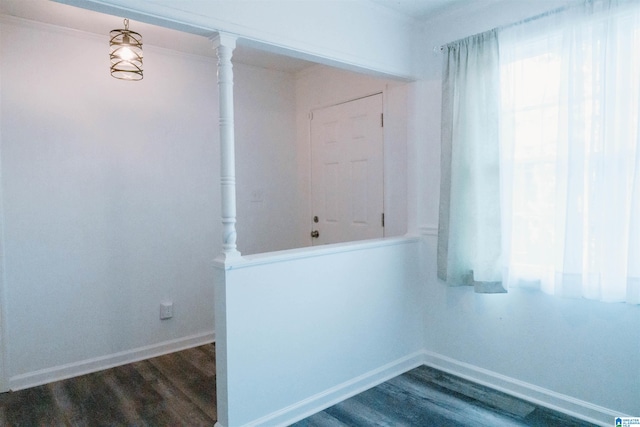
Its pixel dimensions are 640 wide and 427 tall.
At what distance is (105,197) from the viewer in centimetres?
314

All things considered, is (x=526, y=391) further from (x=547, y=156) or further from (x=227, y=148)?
(x=227, y=148)

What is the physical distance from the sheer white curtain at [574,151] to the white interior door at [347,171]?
109 cm

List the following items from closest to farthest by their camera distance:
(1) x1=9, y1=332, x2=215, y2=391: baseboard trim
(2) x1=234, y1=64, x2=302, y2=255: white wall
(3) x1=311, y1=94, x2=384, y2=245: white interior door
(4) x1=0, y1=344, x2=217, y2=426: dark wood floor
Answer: (4) x1=0, y1=344, x2=217, y2=426: dark wood floor → (1) x1=9, y1=332, x2=215, y2=391: baseboard trim → (3) x1=311, y1=94, x2=384, y2=245: white interior door → (2) x1=234, y1=64, x2=302, y2=255: white wall

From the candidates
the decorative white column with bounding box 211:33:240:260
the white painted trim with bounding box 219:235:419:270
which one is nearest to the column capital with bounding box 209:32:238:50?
the decorative white column with bounding box 211:33:240:260

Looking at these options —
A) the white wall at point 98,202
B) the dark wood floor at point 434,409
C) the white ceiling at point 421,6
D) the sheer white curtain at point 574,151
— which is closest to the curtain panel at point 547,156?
the sheer white curtain at point 574,151

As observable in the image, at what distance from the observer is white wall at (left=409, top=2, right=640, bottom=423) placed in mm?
2240

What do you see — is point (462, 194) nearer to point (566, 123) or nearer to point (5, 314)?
point (566, 123)

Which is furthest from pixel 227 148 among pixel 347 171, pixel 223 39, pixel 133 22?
pixel 347 171

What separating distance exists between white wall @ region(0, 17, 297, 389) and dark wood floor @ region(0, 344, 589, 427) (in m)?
0.29

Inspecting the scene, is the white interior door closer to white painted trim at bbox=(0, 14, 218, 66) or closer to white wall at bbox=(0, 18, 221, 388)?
white wall at bbox=(0, 18, 221, 388)

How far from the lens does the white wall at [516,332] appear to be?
2.24 metres

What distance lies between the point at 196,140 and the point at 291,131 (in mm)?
986

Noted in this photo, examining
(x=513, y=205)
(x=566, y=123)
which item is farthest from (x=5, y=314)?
(x=566, y=123)

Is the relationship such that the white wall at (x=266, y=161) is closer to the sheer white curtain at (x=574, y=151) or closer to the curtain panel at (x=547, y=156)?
the curtain panel at (x=547, y=156)
